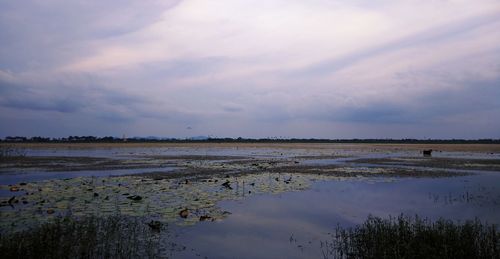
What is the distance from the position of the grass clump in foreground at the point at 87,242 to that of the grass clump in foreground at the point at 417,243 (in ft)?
15.4

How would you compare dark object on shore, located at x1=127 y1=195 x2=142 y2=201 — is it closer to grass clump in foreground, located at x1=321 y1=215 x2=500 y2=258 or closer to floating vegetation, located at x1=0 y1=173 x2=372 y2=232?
floating vegetation, located at x1=0 y1=173 x2=372 y2=232

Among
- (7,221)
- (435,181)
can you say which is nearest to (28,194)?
(7,221)

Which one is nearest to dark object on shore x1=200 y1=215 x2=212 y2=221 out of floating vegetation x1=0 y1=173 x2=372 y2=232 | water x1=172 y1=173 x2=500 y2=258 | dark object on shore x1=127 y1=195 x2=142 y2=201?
floating vegetation x1=0 y1=173 x2=372 y2=232

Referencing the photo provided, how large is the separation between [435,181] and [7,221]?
22.6 meters

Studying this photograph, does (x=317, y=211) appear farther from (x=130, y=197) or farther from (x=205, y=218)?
(x=130, y=197)

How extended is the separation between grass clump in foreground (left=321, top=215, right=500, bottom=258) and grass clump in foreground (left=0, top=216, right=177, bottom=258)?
4694 mm

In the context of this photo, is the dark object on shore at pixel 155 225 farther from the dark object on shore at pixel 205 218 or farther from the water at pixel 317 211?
the dark object on shore at pixel 205 218

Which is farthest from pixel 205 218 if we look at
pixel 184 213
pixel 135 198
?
pixel 135 198

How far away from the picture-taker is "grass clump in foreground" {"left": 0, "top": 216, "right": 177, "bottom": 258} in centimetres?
766

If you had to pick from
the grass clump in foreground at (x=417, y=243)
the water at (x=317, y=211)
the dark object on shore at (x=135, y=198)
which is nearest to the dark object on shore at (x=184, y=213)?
the water at (x=317, y=211)

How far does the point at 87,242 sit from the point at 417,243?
7811 millimetres

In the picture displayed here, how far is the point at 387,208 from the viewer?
48.5 feet

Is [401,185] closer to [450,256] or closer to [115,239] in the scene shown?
[450,256]

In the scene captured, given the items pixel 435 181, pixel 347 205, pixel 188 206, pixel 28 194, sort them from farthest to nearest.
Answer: pixel 435 181
pixel 28 194
pixel 347 205
pixel 188 206
